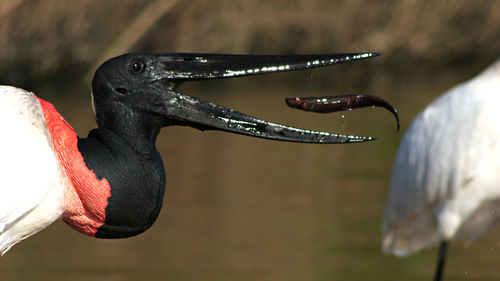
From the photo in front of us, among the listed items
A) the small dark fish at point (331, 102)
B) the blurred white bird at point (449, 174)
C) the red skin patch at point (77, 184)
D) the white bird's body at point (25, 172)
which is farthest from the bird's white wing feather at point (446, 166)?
the white bird's body at point (25, 172)

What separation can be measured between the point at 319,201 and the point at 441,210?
8.18 ft

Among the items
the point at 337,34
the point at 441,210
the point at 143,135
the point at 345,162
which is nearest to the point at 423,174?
the point at 441,210

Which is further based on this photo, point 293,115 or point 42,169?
point 293,115

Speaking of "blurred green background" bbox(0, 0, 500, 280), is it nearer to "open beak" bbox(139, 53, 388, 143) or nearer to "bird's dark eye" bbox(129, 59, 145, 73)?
"open beak" bbox(139, 53, 388, 143)

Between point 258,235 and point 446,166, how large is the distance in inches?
68.0

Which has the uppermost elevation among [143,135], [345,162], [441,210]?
[143,135]

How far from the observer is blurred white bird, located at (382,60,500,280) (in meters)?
6.04

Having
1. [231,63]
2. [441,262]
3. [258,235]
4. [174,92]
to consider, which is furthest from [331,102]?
[258,235]

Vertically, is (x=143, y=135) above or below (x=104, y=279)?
above

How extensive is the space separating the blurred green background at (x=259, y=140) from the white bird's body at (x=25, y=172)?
9.26ft

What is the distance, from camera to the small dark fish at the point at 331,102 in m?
3.64

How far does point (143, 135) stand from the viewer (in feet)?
11.7

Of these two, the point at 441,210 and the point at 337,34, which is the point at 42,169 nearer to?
the point at 441,210

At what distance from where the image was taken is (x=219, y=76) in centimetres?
360
